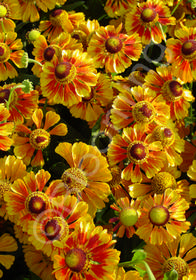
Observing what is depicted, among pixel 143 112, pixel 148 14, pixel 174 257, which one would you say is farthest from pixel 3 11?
pixel 174 257

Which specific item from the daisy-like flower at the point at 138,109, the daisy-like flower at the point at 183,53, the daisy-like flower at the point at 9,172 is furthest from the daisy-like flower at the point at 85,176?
the daisy-like flower at the point at 183,53

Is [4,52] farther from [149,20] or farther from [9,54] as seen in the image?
[149,20]

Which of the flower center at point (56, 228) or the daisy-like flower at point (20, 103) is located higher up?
the daisy-like flower at point (20, 103)

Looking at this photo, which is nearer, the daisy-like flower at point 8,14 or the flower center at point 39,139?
the flower center at point 39,139

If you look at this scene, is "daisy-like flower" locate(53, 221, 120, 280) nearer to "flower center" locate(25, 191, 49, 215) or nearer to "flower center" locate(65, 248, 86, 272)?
"flower center" locate(65, 248, 86, 272)

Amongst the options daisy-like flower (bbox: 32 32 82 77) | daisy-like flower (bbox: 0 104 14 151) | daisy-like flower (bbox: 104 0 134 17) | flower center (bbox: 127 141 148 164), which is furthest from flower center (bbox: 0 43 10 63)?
flower center (bbox: 127 141 148 164)

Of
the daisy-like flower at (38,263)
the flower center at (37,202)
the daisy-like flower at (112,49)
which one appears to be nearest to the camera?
the flower center at (37,202)

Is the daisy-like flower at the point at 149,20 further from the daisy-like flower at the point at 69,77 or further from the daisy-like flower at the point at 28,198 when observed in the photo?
the daisy-like flower at the point at 28,198
